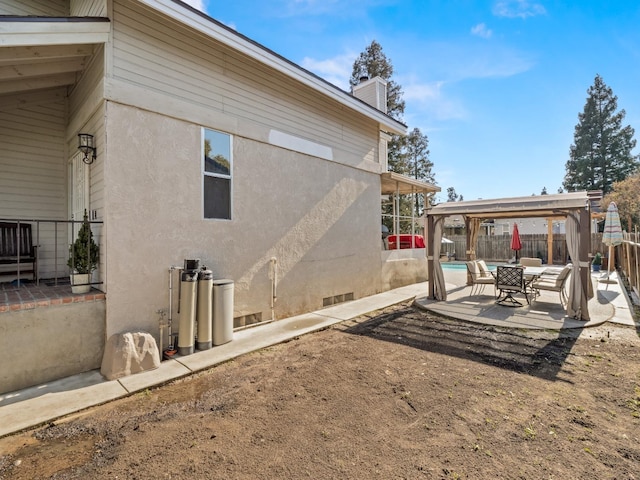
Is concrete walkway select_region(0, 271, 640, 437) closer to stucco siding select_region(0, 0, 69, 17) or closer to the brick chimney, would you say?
stucco siding select_region(0, 0, 69, 17)

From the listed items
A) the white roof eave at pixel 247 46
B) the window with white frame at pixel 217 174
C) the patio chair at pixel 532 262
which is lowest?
the patio chair at pixel 532 262

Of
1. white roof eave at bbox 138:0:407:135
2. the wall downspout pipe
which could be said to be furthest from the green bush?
white roof eave at bbox 138:0:407:135

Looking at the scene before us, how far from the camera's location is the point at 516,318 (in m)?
6.59

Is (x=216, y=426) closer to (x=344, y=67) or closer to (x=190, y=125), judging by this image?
(x=190, y=125)

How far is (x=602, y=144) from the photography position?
31516 mm

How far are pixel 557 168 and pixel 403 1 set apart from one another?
40.4 m

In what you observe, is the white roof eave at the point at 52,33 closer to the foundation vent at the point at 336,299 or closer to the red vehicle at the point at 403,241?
the foundation vent at the point at 336,299

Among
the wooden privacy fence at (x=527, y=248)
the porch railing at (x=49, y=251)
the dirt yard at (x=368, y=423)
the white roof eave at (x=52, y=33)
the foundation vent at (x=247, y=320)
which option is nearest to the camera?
the dirt yard at (x=368, y=423)

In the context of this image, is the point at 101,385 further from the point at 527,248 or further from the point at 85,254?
the point at 527,248

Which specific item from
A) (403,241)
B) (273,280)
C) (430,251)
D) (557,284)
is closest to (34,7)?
(273,280)

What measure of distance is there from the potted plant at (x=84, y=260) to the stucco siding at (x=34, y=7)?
4030 millimetres

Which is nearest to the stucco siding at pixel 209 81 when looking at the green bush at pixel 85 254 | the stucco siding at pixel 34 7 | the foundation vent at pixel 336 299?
the green bush at pixel 85 254

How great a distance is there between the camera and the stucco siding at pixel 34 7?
4.95 meters

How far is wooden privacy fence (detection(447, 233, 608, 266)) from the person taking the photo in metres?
17.8
